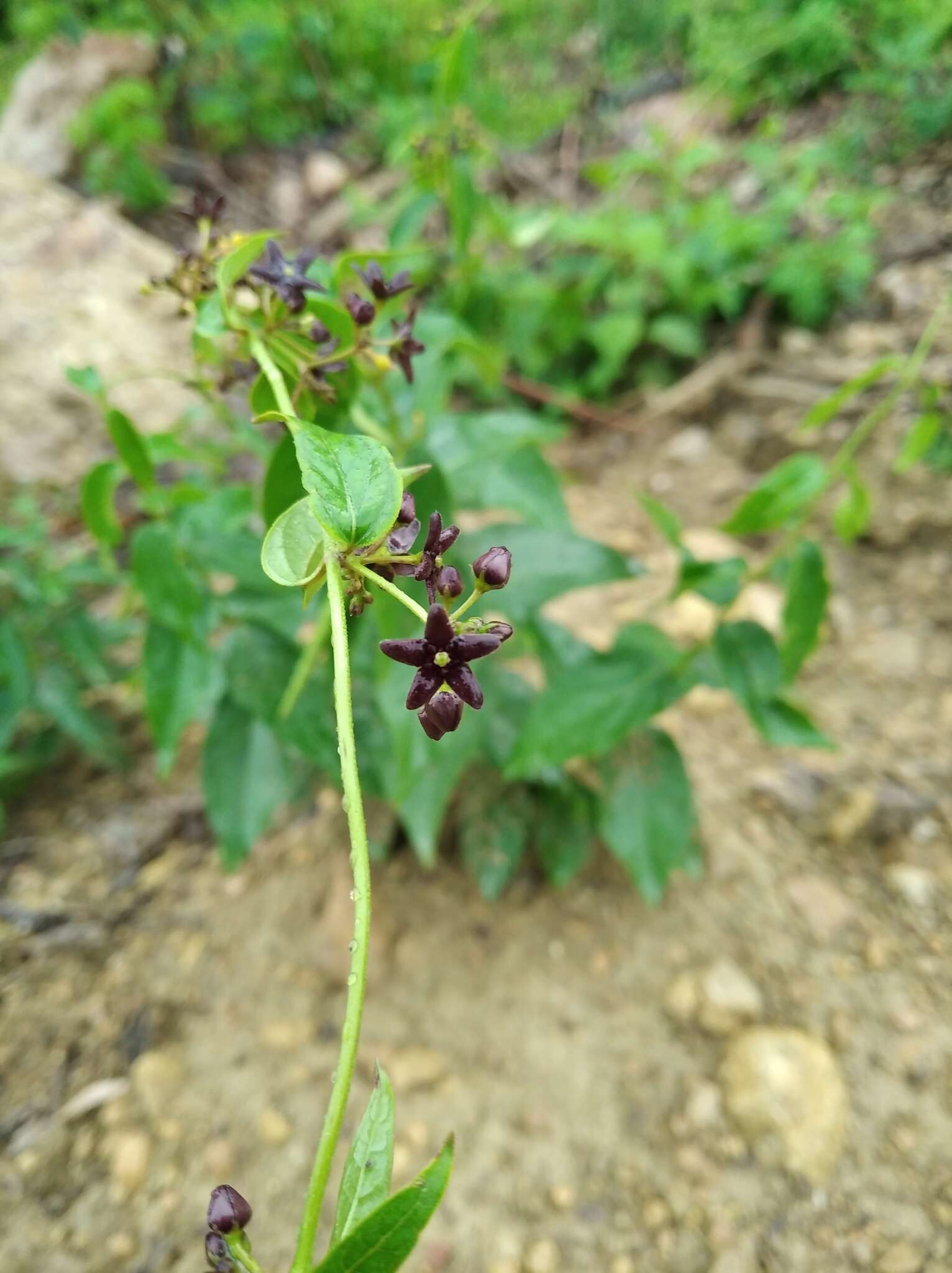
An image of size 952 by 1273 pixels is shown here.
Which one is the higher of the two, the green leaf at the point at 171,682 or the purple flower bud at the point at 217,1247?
the green leaf at the point at 171,682

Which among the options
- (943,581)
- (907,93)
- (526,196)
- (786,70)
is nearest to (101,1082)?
(943,581)

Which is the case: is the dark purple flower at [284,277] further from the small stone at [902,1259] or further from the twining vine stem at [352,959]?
the small stone at [902,1259]

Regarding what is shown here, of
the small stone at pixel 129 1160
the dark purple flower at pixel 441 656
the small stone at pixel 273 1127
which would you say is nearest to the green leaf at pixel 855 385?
the dark purple flower at pixel 441 656

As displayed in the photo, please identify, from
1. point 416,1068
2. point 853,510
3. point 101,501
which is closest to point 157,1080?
point 416,1068

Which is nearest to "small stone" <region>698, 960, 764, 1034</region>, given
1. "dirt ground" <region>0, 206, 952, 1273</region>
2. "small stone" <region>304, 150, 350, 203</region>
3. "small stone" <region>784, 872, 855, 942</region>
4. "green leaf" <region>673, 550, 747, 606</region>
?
"dirt ground" <region>0, 206, 952, 1273</region>

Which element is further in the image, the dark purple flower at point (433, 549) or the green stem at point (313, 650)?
the green stem at point (313, 650)

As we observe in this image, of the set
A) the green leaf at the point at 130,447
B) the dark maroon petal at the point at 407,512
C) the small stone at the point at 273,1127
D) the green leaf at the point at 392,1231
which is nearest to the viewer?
the green leaf at the point at 392,1231

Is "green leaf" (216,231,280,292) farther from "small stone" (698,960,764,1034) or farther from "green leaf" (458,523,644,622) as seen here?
"small stone" (698,960,764,1034)

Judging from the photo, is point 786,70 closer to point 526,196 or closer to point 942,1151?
point 526,196
